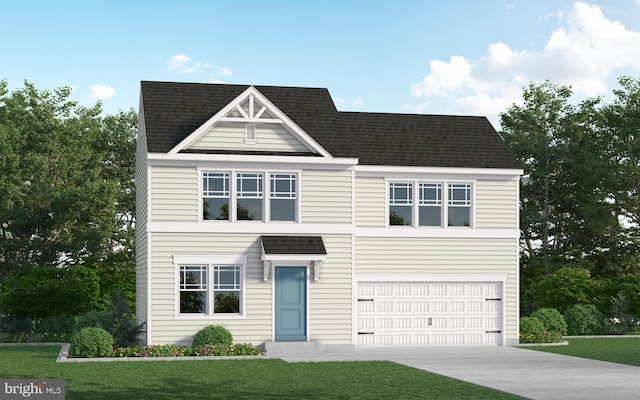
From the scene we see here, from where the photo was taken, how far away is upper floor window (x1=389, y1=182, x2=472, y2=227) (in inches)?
1227

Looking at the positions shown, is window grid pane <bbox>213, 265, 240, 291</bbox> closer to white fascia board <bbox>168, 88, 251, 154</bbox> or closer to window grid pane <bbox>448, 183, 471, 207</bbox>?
white fascia board <bbox>168, 88, 251, 154</bbox>

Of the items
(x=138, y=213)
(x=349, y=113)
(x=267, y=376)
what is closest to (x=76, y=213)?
(x=138, y=213)

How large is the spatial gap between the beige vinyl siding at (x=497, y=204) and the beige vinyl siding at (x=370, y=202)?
3.28m

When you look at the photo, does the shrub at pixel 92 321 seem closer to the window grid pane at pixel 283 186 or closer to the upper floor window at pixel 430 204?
the window grid pane at pixel 283 186

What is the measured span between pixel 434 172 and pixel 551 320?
7497mm

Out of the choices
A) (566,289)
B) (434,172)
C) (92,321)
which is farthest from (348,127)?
(566,289)

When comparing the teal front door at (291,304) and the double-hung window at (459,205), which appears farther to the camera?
the double-hung window at (459,205)

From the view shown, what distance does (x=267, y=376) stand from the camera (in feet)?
69.4

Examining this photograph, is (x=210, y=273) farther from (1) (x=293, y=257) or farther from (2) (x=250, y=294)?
(1) (x=293, y=257)

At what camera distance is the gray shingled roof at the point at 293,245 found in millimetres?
28453

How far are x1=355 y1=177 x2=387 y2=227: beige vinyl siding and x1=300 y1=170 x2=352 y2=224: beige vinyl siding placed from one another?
1132 millimetres

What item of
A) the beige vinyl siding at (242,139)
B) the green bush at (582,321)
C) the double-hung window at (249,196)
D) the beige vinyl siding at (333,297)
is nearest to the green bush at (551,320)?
the green bush at (582,321)

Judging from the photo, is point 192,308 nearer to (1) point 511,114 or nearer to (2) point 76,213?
(2) point 76,213

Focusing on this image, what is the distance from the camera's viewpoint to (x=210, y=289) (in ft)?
93.4
